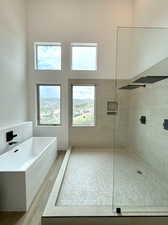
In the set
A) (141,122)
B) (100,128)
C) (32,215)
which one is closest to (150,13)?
(141,122)

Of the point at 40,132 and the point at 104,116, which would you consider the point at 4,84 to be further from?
the point at 104,116

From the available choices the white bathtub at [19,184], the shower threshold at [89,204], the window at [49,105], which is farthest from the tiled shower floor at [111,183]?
the window at [49,105]

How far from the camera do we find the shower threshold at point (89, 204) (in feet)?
5.44

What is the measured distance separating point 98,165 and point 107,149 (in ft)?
3.83

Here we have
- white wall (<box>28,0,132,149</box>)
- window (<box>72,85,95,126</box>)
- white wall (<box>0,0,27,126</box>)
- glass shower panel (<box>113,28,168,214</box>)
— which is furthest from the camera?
window (<box>72,85,95,126</box>)

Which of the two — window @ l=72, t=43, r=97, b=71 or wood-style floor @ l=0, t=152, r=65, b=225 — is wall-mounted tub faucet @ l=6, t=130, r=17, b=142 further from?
window @ l=72, t=43, r=97, b=71

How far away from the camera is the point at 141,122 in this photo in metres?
3.38

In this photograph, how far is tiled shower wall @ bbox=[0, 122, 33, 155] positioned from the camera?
2.70 meters

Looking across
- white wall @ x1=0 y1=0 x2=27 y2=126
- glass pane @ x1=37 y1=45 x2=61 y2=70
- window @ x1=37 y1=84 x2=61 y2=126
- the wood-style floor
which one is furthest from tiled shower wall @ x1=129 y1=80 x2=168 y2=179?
white wall @ x1=0 y1=0 x2=27 y2=126

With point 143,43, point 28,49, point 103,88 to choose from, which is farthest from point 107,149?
point 28,49

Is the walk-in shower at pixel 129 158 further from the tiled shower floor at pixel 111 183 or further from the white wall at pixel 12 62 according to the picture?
the white wall at pixel 12 62

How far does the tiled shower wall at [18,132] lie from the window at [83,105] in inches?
48.8

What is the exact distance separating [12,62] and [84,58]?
1.96 metres

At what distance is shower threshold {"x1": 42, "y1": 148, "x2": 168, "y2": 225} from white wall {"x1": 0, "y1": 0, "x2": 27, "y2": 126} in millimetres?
1687
